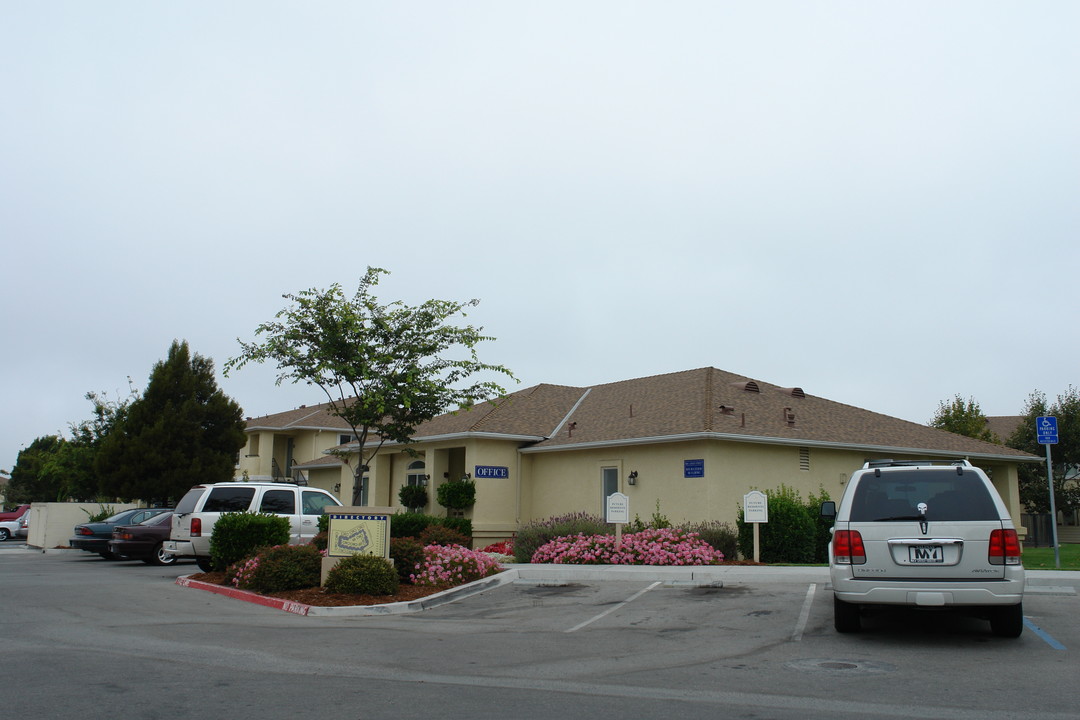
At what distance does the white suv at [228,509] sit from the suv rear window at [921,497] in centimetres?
1204

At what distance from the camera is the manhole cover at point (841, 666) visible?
7.85m

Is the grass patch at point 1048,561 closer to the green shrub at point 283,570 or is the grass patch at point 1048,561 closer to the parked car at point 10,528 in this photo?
the green shrub at point 283,570

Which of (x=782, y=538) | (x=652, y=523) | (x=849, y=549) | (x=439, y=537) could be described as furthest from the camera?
(x=652, y=523)

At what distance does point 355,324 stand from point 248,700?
13.8 m

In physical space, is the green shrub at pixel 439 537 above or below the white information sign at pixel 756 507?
below

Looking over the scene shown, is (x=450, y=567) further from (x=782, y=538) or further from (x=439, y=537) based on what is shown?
(x=782, y=538)

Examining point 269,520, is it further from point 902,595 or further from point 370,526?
point 902,595

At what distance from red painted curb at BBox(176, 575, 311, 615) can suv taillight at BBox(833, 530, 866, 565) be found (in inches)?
292

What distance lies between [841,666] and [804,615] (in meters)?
3.15

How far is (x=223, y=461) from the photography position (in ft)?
126

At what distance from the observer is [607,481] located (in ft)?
78.0

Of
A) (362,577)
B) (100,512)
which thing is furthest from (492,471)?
(100,512)

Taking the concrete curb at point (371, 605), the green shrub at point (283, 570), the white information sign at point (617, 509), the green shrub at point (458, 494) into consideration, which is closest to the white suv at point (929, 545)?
the concrete curb at point (371, 605)

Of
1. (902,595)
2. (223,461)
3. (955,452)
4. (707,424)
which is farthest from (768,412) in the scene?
(223,461)
